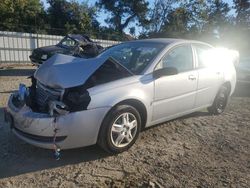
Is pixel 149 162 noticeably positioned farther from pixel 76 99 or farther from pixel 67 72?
pixel 67 72

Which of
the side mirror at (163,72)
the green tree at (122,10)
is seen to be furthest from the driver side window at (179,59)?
the green tree at (122,10)

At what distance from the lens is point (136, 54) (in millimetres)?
5477

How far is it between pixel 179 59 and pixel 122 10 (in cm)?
3285

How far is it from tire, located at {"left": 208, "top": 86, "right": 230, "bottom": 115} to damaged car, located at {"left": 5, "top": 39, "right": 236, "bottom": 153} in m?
0.93

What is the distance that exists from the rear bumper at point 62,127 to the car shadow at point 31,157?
0.27 metres

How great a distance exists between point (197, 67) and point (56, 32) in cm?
1649

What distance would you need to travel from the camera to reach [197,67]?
5.91 m

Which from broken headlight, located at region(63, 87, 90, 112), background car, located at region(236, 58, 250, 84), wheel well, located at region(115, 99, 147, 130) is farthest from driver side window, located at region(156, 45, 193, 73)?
background car, located at region(236, 58, 250, 84)

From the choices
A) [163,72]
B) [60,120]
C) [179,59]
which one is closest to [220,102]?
[179,59]

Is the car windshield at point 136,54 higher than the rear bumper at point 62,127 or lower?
higher

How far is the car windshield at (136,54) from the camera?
5160mm

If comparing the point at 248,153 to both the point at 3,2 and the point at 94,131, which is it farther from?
the point at 3,2

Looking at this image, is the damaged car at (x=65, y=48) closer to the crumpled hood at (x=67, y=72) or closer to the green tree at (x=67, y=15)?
the crumpled hood at (x=67, y=72)

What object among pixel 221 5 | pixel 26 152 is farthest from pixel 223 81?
pixel 221 5
